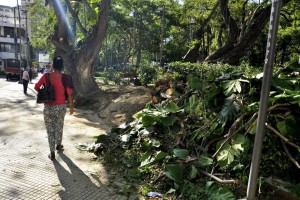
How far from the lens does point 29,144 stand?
6035mm

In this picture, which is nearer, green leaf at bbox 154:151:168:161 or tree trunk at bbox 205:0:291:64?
green leaf at bbox 154:151:168:161

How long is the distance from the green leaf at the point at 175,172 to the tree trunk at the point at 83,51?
9214 millimetres

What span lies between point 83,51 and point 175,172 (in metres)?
10.4

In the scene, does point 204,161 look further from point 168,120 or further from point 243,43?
point 243,43

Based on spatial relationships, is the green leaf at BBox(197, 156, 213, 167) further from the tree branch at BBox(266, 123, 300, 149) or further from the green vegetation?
the tree branch at BBox(266, 123, 300, 149)

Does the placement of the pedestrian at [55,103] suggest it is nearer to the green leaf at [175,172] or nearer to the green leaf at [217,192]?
the green leaf at [175,172]

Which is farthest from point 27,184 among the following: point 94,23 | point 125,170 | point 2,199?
point 94,23

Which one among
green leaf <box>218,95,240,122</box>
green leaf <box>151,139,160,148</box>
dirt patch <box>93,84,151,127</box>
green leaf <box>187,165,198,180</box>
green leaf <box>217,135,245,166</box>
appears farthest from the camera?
dirt patch <box>93,84,151,127</box>

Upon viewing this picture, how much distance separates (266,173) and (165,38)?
28343 mm

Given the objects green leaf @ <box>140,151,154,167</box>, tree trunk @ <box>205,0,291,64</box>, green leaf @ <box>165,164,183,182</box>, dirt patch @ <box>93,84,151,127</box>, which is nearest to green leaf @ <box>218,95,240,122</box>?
green leaf @ <box>165,164,183,182</box>

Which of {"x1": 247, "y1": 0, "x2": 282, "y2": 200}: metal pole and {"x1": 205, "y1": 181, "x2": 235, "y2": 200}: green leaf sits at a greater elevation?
{"x1": 247, "y1": 0, "x2": 282, "y2": 200}: metal pole

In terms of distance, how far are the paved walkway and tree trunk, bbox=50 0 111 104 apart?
5979 mm

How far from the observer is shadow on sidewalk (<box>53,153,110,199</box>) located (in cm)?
396

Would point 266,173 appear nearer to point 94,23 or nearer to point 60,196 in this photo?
point 60,196
